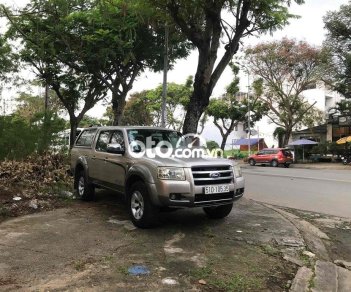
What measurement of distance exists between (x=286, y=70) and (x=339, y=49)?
436cm

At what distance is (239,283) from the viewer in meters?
4.64

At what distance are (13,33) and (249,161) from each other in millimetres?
22007

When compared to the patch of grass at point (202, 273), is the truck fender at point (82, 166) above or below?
above

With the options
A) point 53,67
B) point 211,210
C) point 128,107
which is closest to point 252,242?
point 211,210

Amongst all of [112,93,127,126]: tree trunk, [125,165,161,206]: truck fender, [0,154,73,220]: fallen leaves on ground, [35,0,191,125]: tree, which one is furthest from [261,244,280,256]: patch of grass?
[112,93,127,126]: tree trunk

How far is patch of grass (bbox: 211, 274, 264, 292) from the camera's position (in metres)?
4.54

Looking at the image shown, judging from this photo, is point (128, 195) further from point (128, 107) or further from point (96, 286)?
point (128, 107)

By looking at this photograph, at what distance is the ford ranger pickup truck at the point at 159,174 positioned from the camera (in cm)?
636

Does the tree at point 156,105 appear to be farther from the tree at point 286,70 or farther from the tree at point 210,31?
the tree at point 210,31

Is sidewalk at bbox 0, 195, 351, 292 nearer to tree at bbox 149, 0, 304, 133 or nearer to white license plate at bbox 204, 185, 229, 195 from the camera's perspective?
white license plate at bbox 204, 185, 229, 195

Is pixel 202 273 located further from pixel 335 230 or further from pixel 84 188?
pixel 84 188

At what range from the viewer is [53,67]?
22297 mm

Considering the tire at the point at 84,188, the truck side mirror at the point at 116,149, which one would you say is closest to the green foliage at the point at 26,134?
the tire at the point at 84,188

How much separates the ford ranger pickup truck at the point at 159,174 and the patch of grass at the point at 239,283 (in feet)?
5.75
